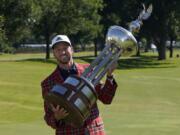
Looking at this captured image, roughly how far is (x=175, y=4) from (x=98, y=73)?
2269 inches

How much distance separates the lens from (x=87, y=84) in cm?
400

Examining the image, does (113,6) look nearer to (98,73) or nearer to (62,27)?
(62,27)

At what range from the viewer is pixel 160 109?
66.3 ft

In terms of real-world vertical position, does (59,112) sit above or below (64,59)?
below

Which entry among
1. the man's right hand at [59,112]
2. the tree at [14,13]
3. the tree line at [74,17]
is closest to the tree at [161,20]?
the tree line at [74,17]

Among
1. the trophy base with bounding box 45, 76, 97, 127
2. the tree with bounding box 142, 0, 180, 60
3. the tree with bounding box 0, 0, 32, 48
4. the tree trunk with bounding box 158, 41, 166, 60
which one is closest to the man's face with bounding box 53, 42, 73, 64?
the trophy base with bounding box 45, 76, 97, 127

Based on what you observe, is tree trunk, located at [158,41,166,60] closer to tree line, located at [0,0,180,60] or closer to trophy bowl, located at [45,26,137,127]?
tree line, located at [0,0,180,60]

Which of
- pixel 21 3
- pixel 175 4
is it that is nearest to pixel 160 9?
pixel 175 4

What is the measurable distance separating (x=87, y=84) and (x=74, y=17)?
169ft

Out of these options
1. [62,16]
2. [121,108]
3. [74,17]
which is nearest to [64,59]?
[121,108]

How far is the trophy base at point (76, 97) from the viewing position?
397cm

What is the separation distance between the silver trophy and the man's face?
1.69 ft

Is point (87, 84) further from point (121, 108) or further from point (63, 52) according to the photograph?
point (121, 108)

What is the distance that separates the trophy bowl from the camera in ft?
13.1
